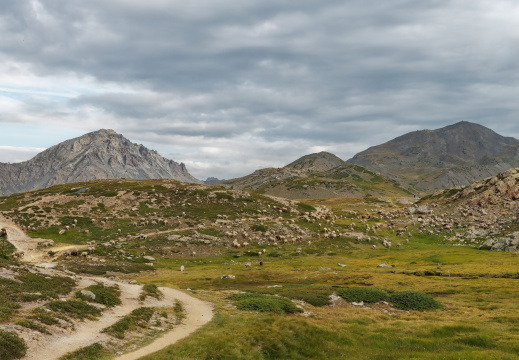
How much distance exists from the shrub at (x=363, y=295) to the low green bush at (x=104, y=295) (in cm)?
3144

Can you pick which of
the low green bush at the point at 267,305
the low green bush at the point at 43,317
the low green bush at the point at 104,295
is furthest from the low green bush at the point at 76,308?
the low green bush at the point at 267,305

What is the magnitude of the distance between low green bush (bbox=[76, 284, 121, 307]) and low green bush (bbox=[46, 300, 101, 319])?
2.66m

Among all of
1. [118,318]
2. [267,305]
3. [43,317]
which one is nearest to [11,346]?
[43,317]

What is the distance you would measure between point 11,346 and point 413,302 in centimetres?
4525

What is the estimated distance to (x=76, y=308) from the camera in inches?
1117

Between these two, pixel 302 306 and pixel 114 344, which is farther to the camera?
pixel 302 306

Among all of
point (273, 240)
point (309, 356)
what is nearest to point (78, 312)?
point (309, 356)

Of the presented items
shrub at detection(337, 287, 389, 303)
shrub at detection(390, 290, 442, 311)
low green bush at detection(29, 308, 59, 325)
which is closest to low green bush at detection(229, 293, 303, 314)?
shrub at detection(337, 287, 389, 303)

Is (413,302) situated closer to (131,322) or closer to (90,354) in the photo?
(131,322)

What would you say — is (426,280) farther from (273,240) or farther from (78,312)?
(78,312)

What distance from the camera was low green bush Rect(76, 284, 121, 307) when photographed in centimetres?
3278

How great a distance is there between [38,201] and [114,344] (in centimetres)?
11694

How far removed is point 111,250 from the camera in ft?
257

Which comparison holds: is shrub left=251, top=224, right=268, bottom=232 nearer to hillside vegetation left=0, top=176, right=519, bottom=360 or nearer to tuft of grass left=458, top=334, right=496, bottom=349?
hillside vegetation left=0, top=176, right=519, bottom=360
